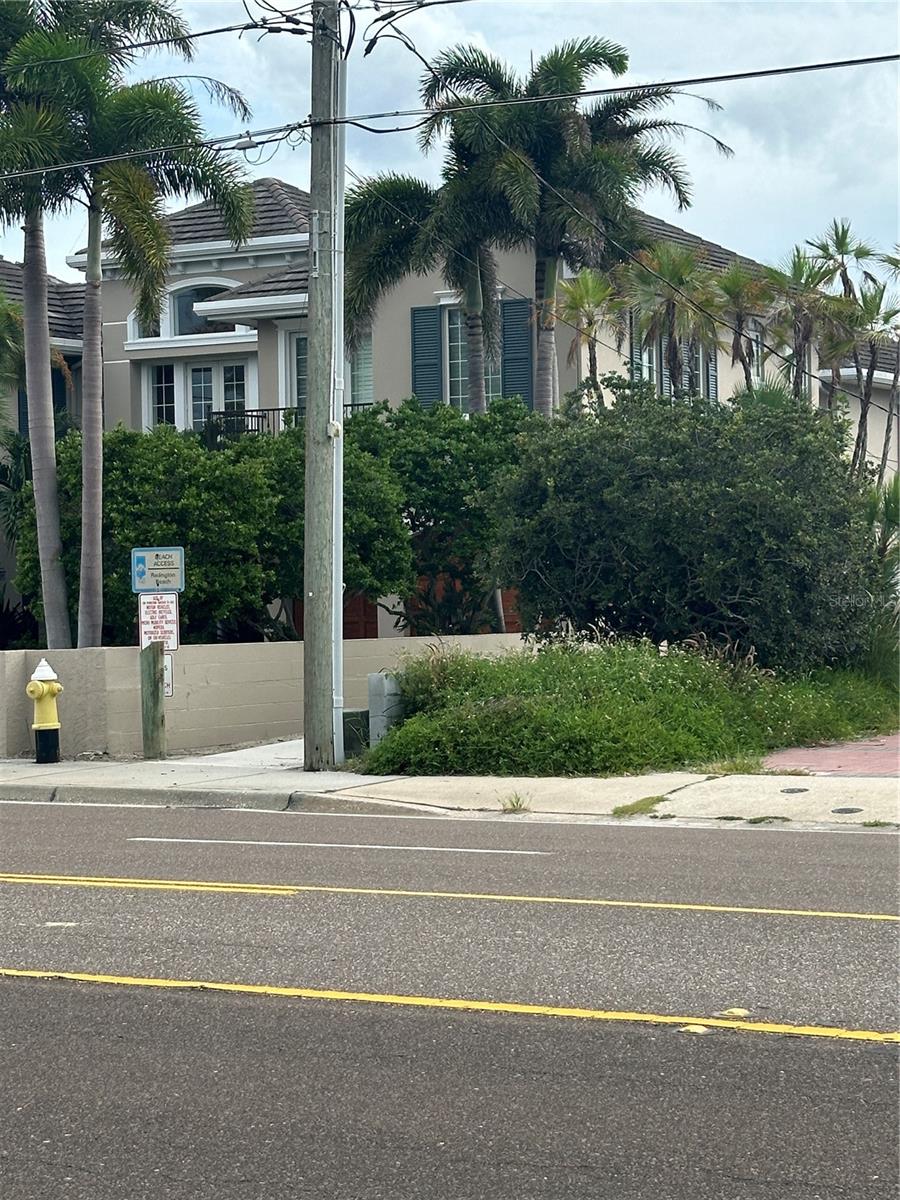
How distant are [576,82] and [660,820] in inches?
683

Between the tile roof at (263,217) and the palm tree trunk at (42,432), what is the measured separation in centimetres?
872

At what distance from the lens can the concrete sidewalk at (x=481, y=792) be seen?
561 inches

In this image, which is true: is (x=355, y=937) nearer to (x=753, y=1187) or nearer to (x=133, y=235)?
(x=753, y=1187)

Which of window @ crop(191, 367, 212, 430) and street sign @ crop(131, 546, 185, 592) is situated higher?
window @ crop(191, 367, 212, 430)

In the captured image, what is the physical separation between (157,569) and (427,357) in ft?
44.5

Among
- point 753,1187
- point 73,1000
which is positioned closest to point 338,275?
point 73,1000

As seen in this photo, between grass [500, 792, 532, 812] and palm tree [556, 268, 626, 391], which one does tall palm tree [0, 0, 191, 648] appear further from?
grass [500, 792, 532, 812]

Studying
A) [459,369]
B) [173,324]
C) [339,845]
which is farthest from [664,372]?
[339,845]

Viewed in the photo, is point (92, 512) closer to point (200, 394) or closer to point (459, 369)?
point (459, 369)

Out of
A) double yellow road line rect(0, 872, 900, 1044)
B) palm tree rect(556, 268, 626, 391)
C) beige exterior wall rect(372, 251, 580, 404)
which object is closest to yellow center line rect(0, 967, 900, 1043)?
double yellow road line rect(0, 872, 900, 1044)

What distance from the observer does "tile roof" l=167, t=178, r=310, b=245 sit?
3394 centimetres

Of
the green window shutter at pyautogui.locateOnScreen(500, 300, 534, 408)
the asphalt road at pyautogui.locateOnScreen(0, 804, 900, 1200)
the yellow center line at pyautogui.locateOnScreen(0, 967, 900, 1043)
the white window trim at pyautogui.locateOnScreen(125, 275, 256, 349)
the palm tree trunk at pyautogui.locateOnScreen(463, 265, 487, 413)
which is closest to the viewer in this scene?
the asphalt road at pyautogui.locateOnScreen(0, 804, 900, 1200)

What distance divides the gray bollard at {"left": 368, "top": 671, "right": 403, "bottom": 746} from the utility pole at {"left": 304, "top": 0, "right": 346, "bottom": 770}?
2.39ft

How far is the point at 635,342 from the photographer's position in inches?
1230
